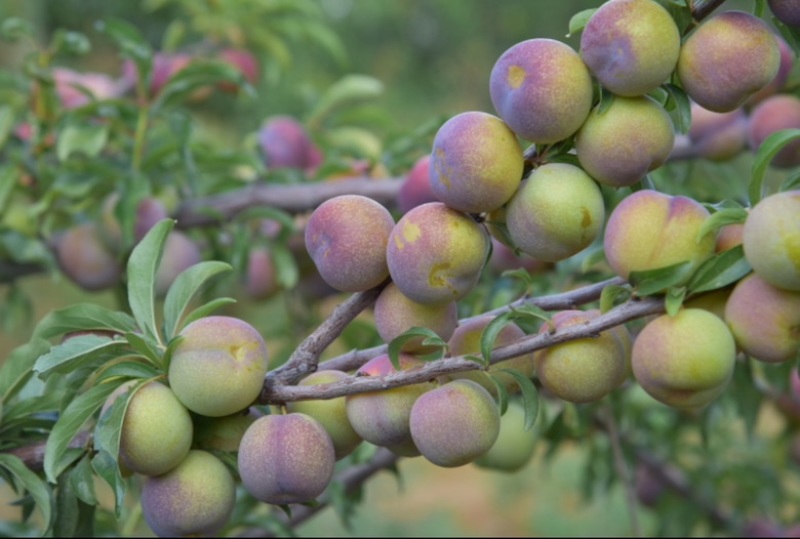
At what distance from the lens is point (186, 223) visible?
825 millimetres

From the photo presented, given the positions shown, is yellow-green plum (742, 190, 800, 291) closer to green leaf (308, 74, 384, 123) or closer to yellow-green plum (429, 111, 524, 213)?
yellow-green plum (429, 111, 524, 213)

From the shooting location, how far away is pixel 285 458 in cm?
39

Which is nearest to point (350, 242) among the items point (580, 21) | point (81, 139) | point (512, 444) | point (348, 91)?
point (580, 21)

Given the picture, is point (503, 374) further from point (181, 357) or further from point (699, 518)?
point (699, 518)

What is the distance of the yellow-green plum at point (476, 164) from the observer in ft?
1.19

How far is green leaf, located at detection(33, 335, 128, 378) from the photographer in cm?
40

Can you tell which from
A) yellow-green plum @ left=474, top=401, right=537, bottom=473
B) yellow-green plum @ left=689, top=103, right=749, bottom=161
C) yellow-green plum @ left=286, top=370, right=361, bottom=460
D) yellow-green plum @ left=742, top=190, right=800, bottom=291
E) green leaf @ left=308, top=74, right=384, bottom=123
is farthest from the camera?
green leaf @ left=308, top=74, right=384, bottom=123

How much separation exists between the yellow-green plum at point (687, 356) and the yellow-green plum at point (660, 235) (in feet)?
0.08

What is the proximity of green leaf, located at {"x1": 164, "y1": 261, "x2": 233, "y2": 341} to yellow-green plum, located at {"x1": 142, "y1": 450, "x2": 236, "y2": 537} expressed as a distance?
0.21 ft

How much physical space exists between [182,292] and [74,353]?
0.20ft

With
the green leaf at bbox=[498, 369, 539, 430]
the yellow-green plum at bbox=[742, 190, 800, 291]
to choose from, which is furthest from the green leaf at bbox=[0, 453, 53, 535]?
the yellow-green plum at bbox=[742, 190, 800, 291]

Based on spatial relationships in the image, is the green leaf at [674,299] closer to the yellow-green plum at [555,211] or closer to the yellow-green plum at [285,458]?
the yellow-green plum at [555,211]

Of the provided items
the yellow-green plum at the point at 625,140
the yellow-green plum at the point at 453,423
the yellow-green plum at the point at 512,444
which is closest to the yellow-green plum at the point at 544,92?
the yellow-green plum at the point at 625,140

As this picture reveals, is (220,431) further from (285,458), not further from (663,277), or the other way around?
(663,277)
